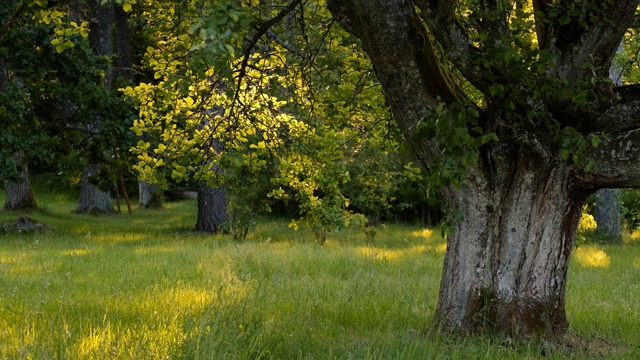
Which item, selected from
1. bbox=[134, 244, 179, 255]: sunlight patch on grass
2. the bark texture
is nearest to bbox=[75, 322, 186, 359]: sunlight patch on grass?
bbox=[134, 244, 179, 255]: sunlight patch on grass

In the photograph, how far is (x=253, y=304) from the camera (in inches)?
248

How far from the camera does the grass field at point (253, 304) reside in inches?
192

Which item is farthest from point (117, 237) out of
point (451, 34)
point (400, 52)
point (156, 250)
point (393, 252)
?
point (451, 34)

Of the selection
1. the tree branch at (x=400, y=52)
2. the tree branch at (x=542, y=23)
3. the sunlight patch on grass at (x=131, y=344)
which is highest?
the tree branch at (x=542, y=23)

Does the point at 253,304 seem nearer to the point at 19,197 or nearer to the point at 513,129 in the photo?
the point at 513,129

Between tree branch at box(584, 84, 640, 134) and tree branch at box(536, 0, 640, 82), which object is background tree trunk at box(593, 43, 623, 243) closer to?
tree branch at box(536, 0, 640, 82)

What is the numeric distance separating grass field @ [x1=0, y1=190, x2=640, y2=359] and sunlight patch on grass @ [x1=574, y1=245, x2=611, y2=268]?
5 cm

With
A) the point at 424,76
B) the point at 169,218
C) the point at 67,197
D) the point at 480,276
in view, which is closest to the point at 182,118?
the point at 424,76

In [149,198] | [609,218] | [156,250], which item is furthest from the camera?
[149,198]

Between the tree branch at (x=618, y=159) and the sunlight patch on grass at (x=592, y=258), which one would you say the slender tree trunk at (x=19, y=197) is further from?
the tree branch at (x=618, y=159)

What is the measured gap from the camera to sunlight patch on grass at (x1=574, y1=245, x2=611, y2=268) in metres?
13.1

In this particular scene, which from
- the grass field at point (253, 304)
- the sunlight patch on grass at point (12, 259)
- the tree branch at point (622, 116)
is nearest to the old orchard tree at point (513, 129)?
the tree branch at point (622, 116)

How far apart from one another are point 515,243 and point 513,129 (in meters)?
0.99

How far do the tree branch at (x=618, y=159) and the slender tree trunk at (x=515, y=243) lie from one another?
0.30 meters
